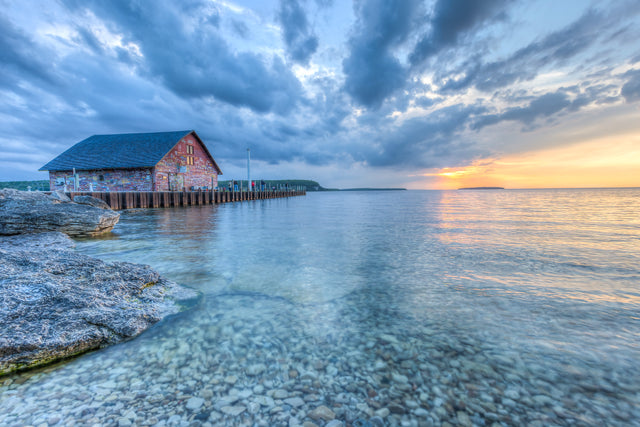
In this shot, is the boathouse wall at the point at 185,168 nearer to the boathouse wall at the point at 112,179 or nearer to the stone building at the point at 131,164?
the stone building at the point at 131,164

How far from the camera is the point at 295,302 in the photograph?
3553mm

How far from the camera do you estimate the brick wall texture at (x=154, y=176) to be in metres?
25.8

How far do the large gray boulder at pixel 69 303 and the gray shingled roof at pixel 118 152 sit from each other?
2524 centimetres

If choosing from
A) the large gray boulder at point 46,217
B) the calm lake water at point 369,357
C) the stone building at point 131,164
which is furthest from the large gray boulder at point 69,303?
the stone building at point 131,164

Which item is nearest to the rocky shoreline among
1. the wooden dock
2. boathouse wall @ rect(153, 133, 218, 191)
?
the wooden dock

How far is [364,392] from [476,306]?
2209mm

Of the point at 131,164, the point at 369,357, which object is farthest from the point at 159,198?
the point at 369,357

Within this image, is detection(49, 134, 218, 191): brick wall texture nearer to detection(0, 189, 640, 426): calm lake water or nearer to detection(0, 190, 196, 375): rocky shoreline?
detection(0, 190, 196, 375): rocky shoreline

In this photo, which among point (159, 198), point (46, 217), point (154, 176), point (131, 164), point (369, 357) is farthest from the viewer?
point (154, 176)

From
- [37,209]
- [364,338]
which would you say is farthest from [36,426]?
[37,209]

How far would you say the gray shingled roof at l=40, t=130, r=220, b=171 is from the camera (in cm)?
2589

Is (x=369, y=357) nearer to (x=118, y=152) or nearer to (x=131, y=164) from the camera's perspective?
(x=131, y=164)

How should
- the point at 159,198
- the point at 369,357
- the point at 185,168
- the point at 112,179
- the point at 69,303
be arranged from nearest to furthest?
1. the point at 369,357
2. the point at 69,303
3. the point at 159,198
4. the point at 112,179
5. the point at 185,168

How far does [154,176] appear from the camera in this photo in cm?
2552
